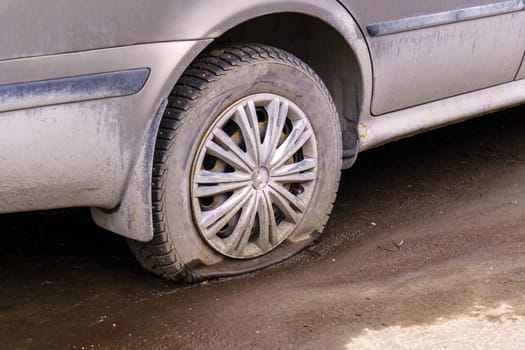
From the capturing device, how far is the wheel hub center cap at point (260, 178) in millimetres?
3258

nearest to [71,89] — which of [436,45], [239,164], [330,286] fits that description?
[239,164]

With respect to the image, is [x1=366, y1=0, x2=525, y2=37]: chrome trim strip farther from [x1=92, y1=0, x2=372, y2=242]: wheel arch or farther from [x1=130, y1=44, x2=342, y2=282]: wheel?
[x1=130, y1=44, x2=342, y2=282]: wheel

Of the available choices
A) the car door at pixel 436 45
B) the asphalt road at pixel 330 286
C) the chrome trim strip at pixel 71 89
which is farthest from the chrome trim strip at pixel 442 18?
the chrome trim strip at pixel 71 89

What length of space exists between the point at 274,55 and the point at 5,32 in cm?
103

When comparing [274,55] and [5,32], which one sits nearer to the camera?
[5,32]

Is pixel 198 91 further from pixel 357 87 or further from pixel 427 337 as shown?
pixel 427 337

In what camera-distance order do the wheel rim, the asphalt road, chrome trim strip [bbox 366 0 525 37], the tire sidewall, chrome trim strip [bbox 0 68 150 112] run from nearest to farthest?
chrome trim strip [bbox 0 68 150 112] → the asphalt road → the tire sidewall → the wheel rim → chrome trim strip [bbox 366 0 525 37]

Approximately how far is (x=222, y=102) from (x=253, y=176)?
1.01 feet

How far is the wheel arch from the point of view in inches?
116

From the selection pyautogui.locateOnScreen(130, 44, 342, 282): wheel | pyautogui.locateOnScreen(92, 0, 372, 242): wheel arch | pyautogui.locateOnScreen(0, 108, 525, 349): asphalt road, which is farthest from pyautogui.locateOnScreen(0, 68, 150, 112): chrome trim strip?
pyautogui.locateOnScreen(0, 108, 525, 349): asphalt road

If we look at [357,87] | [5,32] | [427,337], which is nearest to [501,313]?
[427,337]

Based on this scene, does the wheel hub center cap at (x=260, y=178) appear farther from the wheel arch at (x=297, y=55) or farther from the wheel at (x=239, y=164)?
the wheel arch at (x=297, y=55)

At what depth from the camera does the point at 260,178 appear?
129 inches

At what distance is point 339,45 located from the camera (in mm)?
3492
